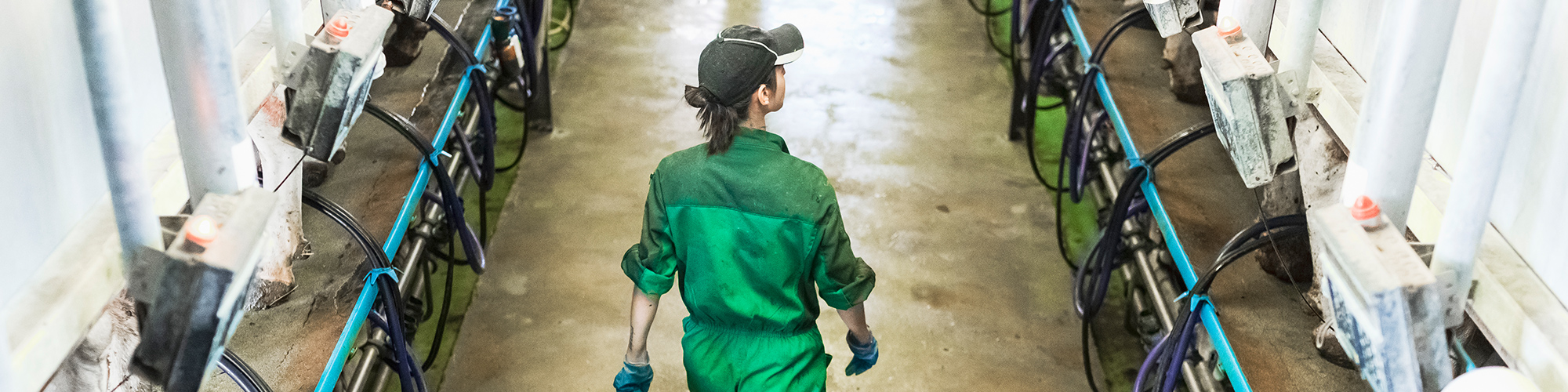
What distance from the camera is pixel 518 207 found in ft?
13.8

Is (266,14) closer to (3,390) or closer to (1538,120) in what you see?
(3,390)

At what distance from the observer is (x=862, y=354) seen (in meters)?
2.34

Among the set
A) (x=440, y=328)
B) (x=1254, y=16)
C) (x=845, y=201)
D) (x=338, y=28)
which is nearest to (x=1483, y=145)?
(x=1254, y=16)

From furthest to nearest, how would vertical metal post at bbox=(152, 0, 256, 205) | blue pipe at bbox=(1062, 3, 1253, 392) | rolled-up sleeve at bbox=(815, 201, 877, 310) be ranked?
1. blue pipe at bbox=(1062, 3, 1253, 392)
2. rolled-up sleeve at bbox=(815, 201, 877, 310)
3. vertical metal post at bbox=(152, 0, 256, 205)

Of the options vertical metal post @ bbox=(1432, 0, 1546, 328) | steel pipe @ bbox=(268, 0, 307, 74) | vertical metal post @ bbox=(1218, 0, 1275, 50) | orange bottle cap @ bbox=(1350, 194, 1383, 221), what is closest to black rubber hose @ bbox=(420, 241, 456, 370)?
steel pipe @ bbox=(268, 0, 307, 74)

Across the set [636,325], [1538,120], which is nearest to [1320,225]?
[1538,120]

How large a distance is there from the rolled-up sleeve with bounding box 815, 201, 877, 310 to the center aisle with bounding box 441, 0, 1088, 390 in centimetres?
119

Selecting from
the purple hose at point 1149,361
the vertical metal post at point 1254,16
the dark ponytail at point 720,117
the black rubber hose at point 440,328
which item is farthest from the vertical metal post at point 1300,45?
the black rubber hose at point 440,328

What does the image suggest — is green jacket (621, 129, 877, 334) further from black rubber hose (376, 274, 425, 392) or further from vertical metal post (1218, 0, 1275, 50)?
vertical metal post (1218, 0, 1275, 50)

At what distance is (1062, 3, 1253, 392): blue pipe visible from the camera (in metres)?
2.18

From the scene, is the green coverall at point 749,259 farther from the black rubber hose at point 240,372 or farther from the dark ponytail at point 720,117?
the black rubber hose at point 240,372

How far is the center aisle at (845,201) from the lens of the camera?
3412 mm

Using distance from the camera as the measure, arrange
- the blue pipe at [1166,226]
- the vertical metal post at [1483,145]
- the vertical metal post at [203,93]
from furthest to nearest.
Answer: the blue pipe at [1166,226]
the vertical metal post at [203,93]
the vertical metal post at [1483,145]

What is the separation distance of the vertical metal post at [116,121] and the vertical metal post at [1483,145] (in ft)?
5.62
